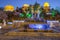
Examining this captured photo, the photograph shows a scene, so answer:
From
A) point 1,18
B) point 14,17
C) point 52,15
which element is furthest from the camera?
point 52,15

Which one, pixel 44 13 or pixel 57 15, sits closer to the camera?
pixel 57 15

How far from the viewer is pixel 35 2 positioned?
696 inches

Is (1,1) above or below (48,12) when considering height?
above

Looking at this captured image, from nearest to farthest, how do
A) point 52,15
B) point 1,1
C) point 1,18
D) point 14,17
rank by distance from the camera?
1. point 1,18
2. point 1,1
3. point 14,17
4. point 52,15

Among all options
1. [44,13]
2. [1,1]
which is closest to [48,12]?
[44,13]

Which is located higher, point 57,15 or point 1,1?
point 1,1

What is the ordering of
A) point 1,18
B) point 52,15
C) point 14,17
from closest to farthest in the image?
point 1,18, point 14,17, point 52,15

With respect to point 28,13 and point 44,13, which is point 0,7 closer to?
point 28,13

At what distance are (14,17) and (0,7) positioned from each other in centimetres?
216

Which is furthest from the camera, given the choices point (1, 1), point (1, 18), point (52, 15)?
point (52, 15)

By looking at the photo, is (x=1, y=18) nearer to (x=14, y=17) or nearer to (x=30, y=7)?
(x=14, y=17)

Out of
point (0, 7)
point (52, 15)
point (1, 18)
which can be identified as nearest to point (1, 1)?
point (0, 7)

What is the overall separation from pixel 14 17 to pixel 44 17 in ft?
11.2

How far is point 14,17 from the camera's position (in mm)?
17344
